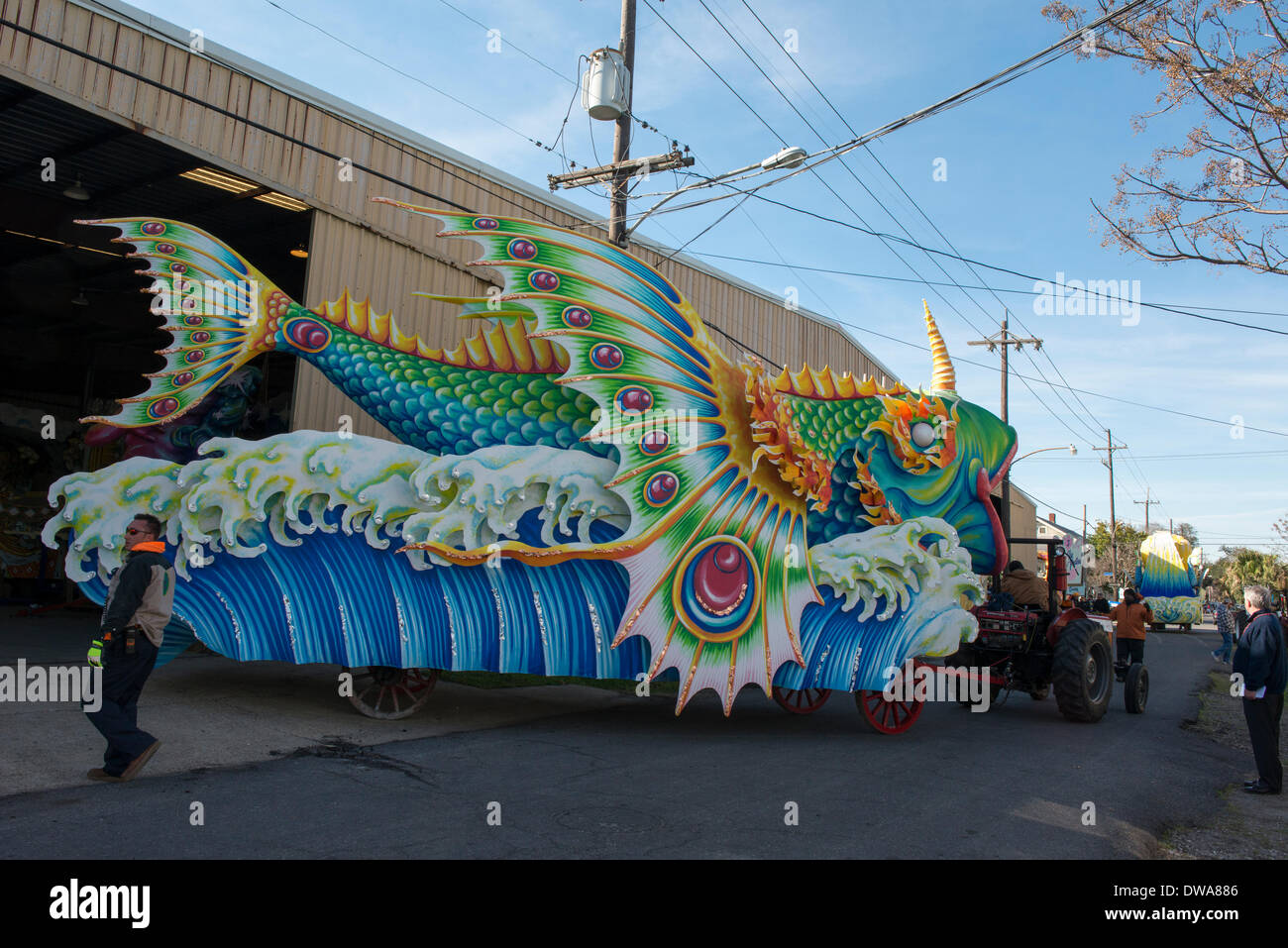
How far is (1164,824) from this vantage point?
226 inches

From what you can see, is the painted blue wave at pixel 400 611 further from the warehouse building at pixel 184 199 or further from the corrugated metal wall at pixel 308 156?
the corrugated metal wall at pixel 308 156

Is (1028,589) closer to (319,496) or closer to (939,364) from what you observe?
(939,364)

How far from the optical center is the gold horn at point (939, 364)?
977 centimetres

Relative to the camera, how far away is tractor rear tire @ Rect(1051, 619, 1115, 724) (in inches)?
376

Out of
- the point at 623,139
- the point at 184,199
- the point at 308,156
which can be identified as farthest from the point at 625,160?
the point at 184,199

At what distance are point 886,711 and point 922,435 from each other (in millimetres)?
2874

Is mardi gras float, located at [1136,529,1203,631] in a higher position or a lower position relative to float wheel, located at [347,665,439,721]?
higher

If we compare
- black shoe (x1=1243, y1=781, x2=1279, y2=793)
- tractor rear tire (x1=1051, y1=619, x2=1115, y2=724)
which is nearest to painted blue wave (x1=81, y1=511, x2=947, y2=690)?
black shoe (x1=1243, y1=781, x2=1279, y2=793)

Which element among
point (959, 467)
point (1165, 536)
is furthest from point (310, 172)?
point (1165, 536)

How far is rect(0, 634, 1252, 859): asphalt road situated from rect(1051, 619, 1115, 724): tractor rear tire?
0.77 metres

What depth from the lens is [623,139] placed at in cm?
1105

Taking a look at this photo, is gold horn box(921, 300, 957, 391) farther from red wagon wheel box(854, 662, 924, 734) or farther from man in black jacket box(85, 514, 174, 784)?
man in black jacket box(85, 514, 174, 784)

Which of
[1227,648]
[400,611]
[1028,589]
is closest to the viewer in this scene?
[400,611]
